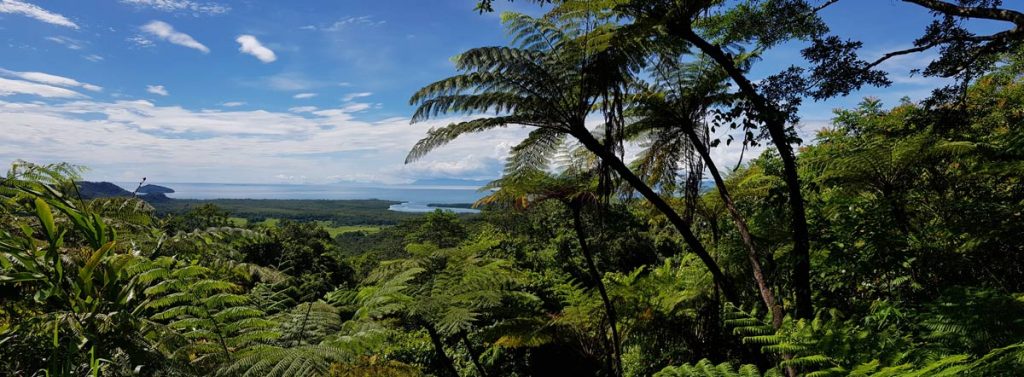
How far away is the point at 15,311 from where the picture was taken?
1.96m

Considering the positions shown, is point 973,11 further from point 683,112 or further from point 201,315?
point 201,315

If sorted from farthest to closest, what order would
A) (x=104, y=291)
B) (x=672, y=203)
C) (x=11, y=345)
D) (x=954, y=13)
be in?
(x=672, y=203) → (x=954, y=13) → (x=104, y=291) → (x=11, y=345)

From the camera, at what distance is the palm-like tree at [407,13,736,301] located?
12.0 feet

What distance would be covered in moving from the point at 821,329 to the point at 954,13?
1933 mm

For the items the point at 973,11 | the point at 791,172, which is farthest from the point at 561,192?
the point at 973,11

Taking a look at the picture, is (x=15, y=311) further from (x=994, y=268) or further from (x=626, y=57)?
(x=994, y=268)

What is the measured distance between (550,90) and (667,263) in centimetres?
347

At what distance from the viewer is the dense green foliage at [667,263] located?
200 centimetres

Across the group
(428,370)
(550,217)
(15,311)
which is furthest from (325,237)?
(15,311)

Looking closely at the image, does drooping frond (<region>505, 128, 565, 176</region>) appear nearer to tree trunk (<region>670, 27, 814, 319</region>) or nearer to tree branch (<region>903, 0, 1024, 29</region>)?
tree trunk (<region>670, 27, 814, 319</region>)

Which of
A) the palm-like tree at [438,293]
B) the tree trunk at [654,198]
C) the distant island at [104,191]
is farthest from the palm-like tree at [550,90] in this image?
the distant island at [104,191]

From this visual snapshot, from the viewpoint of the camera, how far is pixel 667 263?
6258mm

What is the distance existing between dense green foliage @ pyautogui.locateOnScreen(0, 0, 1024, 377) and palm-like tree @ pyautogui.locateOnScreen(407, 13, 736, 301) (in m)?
0.02

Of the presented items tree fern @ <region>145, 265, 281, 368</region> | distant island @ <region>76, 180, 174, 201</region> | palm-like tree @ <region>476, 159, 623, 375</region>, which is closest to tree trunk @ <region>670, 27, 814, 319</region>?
palm-like tree @ <region>476, 159, 623, 375</region>
